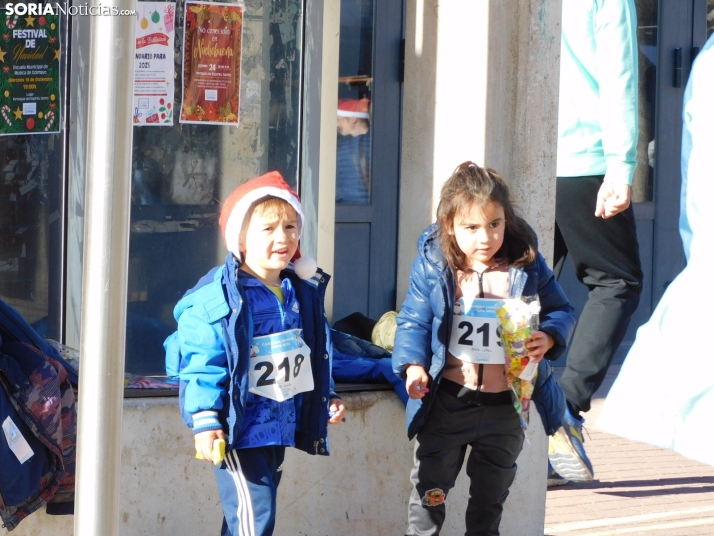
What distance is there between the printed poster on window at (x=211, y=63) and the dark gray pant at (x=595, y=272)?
156cm

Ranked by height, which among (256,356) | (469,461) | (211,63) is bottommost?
(469,461)

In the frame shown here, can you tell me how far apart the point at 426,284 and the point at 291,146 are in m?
1.33

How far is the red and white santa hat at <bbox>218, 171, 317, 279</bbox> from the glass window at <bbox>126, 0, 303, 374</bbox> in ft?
3.88

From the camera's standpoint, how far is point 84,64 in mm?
4359

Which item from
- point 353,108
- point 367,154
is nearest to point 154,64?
point 353,108

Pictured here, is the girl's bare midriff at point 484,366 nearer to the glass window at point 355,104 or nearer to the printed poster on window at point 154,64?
the printed poster on window at point 154,64

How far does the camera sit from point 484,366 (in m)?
3.54

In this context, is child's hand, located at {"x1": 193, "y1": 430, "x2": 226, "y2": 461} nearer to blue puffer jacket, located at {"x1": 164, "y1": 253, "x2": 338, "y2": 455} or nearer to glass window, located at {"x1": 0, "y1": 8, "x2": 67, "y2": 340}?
blue puffer jacket, located at {"x1": 164, "y1": 253, "x2": 338, "y2": 455}

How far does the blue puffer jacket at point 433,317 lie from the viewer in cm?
350

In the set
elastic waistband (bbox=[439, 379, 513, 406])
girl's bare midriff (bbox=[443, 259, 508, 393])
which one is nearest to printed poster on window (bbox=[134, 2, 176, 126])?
girl's bare midriff (bbox=[443, 259, 508, 393])

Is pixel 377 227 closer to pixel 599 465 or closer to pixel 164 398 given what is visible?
pixel 599 465

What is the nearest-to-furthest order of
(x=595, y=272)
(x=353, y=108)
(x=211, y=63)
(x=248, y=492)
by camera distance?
(x=248, y=492)
(x=211, y=63)
(x=595, y=272)
(x=353, y=108)

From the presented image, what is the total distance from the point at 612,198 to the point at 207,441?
218cm

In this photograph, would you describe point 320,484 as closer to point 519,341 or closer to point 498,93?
point 519,341
